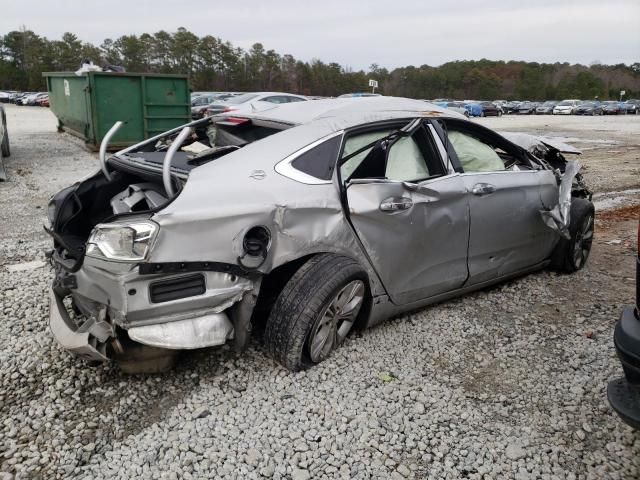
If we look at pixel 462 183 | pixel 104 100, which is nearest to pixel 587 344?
pixel 462 183

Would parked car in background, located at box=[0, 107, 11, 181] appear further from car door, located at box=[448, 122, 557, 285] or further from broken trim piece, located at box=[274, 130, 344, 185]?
car door, located at box=[448, 122, 557, 285]

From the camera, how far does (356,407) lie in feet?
9.39

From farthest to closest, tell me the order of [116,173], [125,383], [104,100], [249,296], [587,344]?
[104,100], [116,173], [587,344], [125,383], [249,296]

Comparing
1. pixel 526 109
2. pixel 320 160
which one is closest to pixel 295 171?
pixel 320 160

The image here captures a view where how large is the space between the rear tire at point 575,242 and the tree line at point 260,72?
57674 millimetres

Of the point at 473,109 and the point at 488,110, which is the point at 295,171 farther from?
the point at 488,110

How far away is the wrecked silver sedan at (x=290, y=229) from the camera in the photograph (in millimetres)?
2676

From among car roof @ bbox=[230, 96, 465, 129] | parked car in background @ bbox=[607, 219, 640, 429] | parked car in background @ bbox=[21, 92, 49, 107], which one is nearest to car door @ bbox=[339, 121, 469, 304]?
car roof @ bbox=[230, 96, 465, 129]

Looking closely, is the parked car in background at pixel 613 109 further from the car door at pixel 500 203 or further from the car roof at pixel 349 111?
the car roof at pixel 349 111

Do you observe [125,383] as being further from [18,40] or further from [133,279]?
[18,40]

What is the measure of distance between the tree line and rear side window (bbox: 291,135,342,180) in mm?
58553

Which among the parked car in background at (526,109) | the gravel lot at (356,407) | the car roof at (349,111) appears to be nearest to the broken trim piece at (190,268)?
the gravel lot at (356,407)

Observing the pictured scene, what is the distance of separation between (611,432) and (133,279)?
2385mm

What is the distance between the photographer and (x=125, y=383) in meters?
3.04
